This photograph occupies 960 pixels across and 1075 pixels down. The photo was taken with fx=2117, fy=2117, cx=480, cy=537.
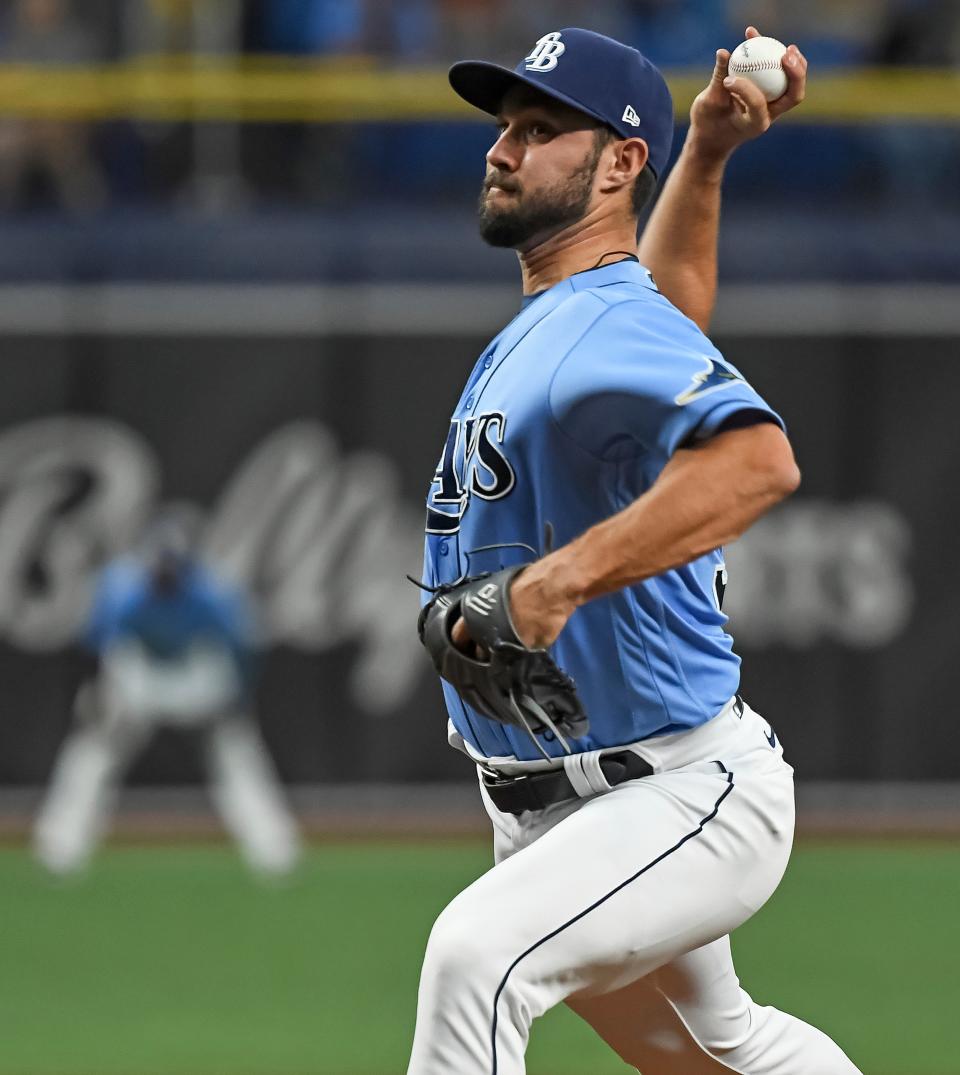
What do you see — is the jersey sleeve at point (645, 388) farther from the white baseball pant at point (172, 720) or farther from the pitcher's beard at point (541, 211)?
the white baseball pant at point (172, 720)

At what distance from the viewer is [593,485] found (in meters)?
3.48

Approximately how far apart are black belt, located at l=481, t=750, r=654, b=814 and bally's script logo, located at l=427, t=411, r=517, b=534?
445mm

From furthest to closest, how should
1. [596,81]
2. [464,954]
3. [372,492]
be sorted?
1. [372,492]
2. [596,81]
3. [464,954]

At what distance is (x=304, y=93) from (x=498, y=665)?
916 centimetres

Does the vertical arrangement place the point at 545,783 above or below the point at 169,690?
above

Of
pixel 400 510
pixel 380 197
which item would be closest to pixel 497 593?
pixel 400 510

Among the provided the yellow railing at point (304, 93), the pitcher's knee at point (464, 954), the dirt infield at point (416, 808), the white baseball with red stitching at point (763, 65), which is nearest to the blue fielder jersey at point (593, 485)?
the pitcher's knee at point (464, 954)

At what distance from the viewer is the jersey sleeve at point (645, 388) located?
3.21 m

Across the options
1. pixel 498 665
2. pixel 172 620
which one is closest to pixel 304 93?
pixel 172 620

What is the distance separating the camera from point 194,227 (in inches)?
456

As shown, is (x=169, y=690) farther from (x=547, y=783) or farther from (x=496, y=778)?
(x=547, y=783)

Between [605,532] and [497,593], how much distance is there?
0.19 meters

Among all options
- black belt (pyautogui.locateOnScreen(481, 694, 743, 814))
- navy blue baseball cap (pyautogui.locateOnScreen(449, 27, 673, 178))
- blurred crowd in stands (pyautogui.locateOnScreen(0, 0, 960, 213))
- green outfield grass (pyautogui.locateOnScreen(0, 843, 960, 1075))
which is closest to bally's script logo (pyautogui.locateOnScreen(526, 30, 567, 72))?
navy blue baseball cap (pyautogui.locateOnScreen(449, 27, 673, 178))

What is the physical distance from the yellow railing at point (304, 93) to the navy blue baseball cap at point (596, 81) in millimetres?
8102
